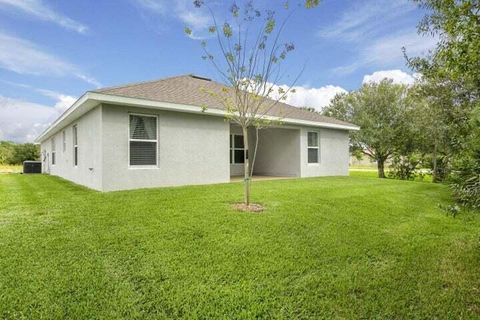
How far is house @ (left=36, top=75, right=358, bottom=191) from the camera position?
29.8 feet

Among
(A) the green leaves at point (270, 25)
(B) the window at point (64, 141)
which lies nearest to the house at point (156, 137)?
(B) the window at point (64, 141)

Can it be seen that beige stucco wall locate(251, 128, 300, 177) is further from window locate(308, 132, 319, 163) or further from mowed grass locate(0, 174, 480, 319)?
mowed grass locate(0, 174, 480, 319)

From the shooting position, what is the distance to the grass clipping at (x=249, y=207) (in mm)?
6600

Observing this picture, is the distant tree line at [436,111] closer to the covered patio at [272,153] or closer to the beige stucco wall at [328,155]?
the beige stucco wall at [328,155]

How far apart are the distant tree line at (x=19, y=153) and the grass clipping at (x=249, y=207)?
107ft

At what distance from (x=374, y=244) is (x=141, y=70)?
1462cm

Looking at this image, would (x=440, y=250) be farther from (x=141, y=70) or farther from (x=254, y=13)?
(x=141, y=70)

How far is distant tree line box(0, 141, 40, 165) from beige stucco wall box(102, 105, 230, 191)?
1118 inches

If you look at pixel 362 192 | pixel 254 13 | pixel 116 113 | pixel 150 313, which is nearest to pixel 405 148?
pixel 362 192

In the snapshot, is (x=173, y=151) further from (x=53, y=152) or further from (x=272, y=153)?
(x=53, y=152)

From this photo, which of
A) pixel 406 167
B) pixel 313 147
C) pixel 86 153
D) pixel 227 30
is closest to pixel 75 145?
pixel 86 153

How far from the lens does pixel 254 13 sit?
278 inches

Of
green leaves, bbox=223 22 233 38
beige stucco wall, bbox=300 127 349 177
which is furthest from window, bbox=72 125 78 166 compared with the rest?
beige stucco wall, bbox=300 127 349 177

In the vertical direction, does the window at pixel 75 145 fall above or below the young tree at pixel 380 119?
below
